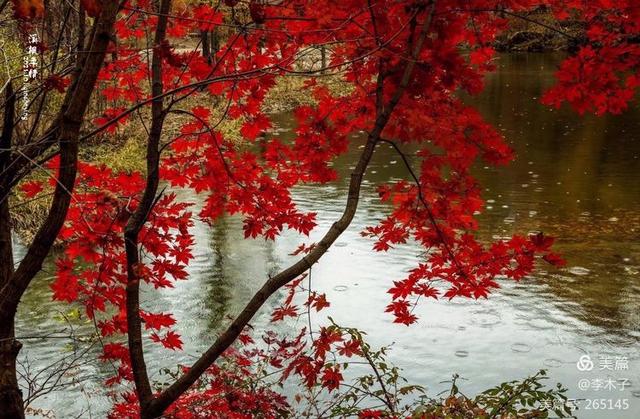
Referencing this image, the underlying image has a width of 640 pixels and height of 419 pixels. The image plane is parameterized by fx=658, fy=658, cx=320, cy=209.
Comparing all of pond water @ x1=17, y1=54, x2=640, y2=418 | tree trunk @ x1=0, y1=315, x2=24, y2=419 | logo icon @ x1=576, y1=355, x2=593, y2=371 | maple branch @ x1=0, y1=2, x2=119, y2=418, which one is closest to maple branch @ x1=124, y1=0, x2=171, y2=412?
tree trunk @ x1=0, y1=315, x2=24, y2=419

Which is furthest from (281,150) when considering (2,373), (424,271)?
(2,373)

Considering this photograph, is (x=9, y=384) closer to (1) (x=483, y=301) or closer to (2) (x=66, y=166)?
(2) (x=66, y=166)

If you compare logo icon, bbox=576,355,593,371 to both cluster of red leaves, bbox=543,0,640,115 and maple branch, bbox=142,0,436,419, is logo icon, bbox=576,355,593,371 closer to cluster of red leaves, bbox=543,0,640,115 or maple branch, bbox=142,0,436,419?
cluster of red leaves, bbox=543,0,640,115

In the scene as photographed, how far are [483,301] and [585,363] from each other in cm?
134

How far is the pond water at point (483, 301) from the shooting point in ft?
16.7

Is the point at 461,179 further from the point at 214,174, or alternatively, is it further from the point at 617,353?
the point at 617,353

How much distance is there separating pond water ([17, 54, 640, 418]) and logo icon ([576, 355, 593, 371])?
37mm

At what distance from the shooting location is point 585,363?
16.8 feet

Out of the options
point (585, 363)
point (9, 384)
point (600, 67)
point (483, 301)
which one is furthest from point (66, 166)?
point (483, 301)

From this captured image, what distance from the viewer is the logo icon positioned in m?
5.05

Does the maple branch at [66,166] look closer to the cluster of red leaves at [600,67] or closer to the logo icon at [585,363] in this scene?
the cluster of red leaves at [600,67]

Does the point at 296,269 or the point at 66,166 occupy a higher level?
the point at 66,166

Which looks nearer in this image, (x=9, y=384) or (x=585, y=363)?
(x=9, y=384)

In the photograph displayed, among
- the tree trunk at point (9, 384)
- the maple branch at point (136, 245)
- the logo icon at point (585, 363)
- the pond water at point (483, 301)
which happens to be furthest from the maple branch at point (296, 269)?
the logo icon at point (585, 363)
